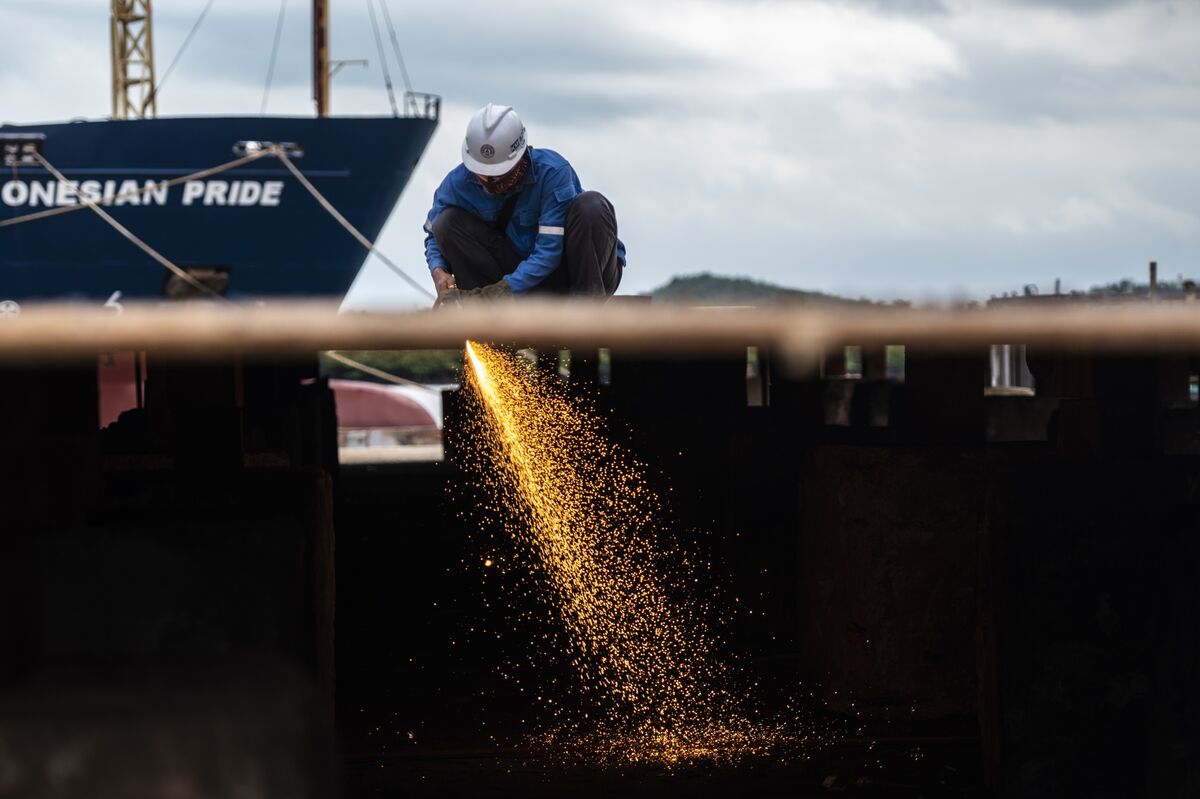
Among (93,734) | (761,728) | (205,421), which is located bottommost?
(761,728)

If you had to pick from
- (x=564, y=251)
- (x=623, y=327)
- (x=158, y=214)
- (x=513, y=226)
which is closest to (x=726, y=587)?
(x=564, y=251)

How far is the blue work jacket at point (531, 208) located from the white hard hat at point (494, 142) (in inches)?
5.4

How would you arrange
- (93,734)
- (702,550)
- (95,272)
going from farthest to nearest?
(95,272)
(702,550)
(93,734)

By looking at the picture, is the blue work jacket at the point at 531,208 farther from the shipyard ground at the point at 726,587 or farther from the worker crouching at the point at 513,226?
the shipyard ground at the point at 726,587

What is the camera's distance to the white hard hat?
7.03m

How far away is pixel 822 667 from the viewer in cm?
617

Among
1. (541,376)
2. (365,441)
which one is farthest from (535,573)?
(365,441)

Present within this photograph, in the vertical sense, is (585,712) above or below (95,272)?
below

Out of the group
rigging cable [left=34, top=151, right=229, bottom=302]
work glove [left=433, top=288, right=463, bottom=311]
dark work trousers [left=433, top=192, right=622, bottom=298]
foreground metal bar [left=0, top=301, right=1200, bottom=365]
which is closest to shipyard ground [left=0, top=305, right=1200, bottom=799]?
foreground metal bar [left=0, top=301, right=1200, bottom=365]

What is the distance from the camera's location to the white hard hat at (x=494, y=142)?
23.1 ft

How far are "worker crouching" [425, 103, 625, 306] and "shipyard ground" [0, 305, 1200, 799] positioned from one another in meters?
1.36

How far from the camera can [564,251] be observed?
705 cm

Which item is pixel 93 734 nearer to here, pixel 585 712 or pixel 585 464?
pixel 585 712

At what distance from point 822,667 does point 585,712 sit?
2.98ft
